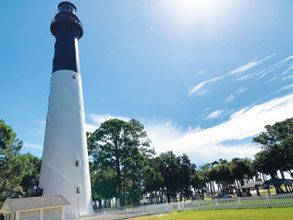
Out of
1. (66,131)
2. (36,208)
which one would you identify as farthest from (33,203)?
(66,131)

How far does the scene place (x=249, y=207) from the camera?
1798 cm

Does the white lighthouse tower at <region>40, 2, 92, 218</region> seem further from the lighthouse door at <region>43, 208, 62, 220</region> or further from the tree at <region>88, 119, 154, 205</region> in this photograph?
the tree at <region>88, 119, 154, 205</region>

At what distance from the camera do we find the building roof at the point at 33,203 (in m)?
15.9

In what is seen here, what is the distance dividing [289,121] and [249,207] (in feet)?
90.0

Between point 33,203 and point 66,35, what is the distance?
51.3 ft

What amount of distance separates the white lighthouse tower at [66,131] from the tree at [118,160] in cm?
684

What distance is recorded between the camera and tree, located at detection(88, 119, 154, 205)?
27.9 metres

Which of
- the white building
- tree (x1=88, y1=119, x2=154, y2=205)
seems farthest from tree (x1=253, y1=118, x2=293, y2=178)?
the white building

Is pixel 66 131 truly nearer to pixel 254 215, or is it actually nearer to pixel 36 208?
pixel 36 208

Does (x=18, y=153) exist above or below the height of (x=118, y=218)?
above

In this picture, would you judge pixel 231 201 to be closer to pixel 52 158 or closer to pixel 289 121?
pixel 52 158

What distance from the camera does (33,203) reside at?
16.7m

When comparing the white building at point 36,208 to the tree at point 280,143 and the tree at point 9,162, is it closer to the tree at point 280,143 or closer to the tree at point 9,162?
the tree at point 9,162

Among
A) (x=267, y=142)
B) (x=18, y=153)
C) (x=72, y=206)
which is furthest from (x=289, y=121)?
(x=18, y=153)
